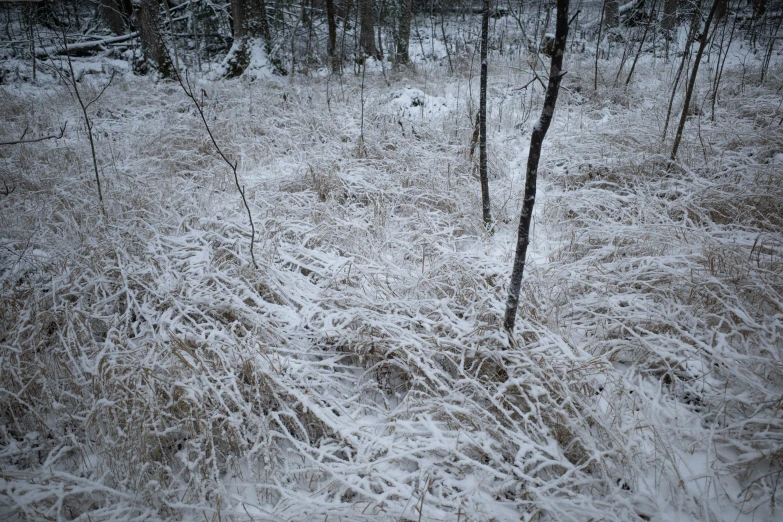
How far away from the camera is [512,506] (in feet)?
4.70

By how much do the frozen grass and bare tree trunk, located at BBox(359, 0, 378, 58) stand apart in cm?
667

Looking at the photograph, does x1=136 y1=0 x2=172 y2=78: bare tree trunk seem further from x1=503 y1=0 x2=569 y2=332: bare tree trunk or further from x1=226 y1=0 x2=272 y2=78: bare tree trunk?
x1=503 y1=0 x2=569 y2=332: bare tree trunk

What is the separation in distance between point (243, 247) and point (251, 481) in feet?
5.61

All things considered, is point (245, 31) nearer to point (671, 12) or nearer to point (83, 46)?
point (83, 46)

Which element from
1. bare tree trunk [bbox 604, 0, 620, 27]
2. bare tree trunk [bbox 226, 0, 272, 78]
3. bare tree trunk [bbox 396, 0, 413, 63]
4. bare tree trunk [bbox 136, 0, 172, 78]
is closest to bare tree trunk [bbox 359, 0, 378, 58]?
bare tree trunk [bbox 396, 0, 413, 63]

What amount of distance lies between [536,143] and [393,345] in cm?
A: 120

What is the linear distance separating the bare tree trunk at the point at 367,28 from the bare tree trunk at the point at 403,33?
2.22ft

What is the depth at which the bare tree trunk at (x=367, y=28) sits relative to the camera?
8.66 m

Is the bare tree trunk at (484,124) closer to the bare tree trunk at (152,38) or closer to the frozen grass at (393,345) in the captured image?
the frozen grass at (393,345)

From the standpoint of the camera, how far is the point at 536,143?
1602mm

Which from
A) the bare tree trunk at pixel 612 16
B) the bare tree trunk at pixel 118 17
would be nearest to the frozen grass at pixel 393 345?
the bare tree trunk at pixel 612 16

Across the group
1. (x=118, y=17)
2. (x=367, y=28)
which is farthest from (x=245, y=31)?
(x=118, y=17)

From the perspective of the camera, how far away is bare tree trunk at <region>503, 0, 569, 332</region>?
4.70 ft

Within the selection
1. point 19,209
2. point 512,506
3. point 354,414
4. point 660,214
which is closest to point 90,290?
point 19,209
